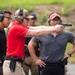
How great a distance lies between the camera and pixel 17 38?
8.32 m

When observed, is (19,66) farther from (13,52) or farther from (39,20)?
(39,20)

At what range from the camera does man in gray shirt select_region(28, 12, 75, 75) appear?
30.0 feet

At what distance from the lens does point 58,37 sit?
A: 9.18 meters

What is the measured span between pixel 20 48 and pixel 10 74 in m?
0.47

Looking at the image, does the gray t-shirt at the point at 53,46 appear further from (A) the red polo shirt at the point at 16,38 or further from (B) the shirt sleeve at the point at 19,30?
(B) the shirt sleeve at the point at 19,30

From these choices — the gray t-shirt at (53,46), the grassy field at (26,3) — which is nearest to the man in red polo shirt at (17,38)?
the gray t-shirt at (53,46)

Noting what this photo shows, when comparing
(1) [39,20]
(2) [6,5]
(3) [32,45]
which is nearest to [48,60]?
(3) [32,45]

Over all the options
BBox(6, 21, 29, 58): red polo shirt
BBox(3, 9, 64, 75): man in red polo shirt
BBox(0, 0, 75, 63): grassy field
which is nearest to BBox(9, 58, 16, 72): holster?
BBox(3, 9, 64, 75): man in red polo shirt

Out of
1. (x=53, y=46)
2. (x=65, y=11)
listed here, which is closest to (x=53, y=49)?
(x=53, y=46)

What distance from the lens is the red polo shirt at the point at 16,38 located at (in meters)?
8.25

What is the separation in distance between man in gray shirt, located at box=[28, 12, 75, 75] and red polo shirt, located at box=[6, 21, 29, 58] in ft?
2.78

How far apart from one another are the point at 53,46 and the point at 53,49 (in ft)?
0.18

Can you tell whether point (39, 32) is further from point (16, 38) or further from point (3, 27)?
point (3, 27)

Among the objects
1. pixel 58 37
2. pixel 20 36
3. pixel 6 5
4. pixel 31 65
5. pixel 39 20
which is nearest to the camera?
pixel 20 36
